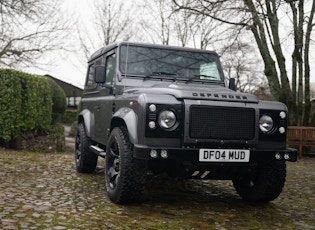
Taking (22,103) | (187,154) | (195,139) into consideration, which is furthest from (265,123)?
(22,103)

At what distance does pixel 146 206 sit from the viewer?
4.69m

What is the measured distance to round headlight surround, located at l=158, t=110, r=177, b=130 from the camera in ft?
14.1

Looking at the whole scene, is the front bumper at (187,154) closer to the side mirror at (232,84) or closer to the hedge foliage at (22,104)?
the side mirror at (232,84)

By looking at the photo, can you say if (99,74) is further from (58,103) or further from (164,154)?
(58,103)

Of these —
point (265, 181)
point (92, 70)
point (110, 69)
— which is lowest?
point (265, 181)

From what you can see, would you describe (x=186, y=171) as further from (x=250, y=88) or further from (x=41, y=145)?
(x=250, y=88)

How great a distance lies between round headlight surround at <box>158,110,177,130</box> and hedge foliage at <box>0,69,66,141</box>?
297 inches

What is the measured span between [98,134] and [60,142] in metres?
6.28

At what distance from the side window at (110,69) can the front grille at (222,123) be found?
6.27 ft

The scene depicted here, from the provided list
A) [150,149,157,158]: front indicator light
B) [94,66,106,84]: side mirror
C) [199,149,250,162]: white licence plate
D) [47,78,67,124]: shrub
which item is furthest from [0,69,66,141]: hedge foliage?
[199,149,250,162]: white licence plate

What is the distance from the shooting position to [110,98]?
575cm

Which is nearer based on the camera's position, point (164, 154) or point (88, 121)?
point (164, 154)

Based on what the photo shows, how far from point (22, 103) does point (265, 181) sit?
8.08 m

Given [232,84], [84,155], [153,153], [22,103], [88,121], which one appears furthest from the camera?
[22,103]
